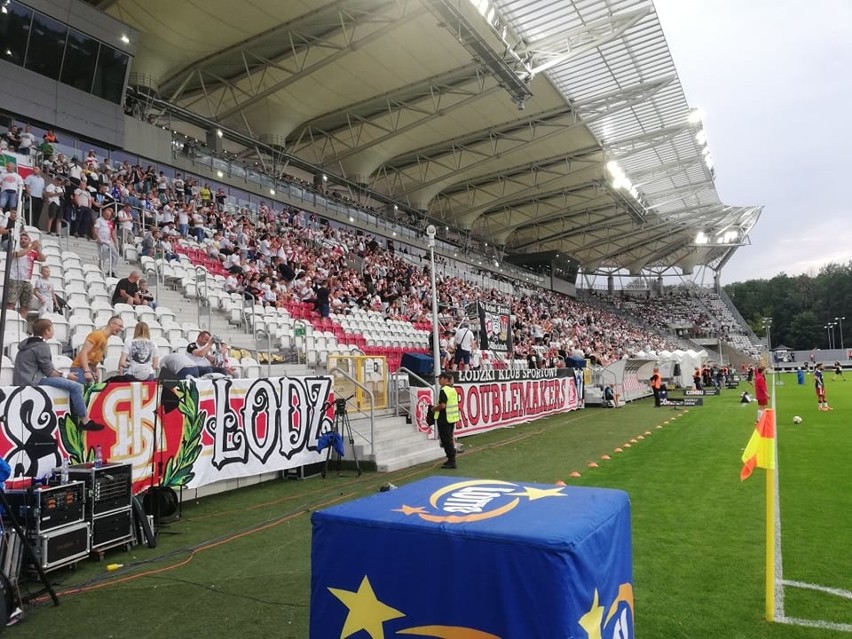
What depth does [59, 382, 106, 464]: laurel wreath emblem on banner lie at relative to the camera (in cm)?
628

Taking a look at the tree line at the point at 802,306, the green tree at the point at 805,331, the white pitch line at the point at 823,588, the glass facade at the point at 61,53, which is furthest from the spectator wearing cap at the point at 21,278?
the green tree at the point at 805,331

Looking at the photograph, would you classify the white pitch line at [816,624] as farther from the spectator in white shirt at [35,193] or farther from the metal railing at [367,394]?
the spectator in white shirt at [35,193]

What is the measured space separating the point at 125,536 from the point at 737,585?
5868 millimetres

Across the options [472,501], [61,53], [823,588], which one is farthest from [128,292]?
[61,53]

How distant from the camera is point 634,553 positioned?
5672 millimetres

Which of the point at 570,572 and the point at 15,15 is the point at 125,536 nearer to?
the point at 570,572

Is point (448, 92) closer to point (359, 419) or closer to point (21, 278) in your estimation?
point (359, 419)

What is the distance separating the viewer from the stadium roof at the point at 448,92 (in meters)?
21.9

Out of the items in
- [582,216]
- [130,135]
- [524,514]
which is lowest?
[524,514]

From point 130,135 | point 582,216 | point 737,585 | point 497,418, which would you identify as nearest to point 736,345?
point 582,216

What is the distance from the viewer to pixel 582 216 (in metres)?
53.8

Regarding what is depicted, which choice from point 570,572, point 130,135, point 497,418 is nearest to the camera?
point 570,572

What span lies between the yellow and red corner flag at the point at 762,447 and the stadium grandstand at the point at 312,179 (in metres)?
6.46

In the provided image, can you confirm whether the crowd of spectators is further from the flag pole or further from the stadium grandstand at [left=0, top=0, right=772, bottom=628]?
the flag pole
